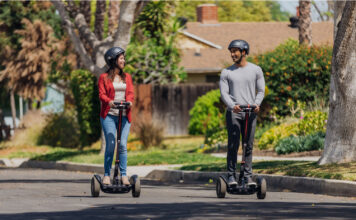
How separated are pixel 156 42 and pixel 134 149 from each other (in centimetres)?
1209

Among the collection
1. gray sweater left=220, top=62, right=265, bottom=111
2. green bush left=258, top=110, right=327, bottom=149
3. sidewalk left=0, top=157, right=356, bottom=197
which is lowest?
sidewalk left=0, top=157, right=356, bottom=197

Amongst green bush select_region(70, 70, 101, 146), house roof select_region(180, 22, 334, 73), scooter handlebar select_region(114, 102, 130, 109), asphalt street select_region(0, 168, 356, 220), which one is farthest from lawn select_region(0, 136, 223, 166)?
house roof select_region(180, 22, 334, 73)

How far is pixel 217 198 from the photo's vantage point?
1121cm

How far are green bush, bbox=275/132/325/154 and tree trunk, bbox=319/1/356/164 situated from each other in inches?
156

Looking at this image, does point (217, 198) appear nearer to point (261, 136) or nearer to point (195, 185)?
point (195, 185)

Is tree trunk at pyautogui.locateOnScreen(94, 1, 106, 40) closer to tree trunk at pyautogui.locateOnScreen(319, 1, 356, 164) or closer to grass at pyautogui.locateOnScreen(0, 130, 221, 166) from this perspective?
grass at pyautogui.locateOnScreen(0, 130, 221, 166)

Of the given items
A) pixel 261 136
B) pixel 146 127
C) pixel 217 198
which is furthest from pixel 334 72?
Result: pixel 146 127

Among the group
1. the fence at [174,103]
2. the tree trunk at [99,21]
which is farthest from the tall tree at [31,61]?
the tree trunk at [99,21]

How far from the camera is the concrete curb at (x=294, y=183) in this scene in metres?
11.9

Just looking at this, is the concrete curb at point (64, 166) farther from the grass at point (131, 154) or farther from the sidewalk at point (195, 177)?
the grass at point (131, 154)

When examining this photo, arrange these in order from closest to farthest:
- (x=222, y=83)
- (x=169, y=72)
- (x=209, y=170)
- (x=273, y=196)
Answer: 1. (x=222, y=83)
2. (x=273, y=196)
3. (x=209, y=170)
4. (x=169, y=72)

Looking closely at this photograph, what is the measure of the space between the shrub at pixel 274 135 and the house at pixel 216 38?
19029mm

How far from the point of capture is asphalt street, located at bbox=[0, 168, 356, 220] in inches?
347

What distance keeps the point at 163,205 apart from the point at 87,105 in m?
16.9
